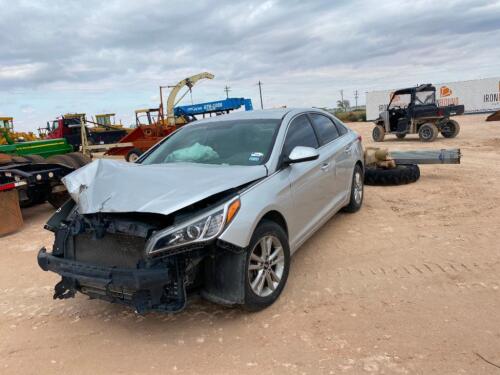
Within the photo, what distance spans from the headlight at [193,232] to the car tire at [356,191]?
333cm

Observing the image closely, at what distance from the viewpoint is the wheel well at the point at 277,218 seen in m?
3.59

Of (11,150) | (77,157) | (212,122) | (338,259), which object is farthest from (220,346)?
(11,150)

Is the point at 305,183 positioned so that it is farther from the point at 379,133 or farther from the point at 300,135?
the point at 379,133

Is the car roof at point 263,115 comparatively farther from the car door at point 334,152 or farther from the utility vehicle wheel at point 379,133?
the utility vehicle wheel at point 379,133

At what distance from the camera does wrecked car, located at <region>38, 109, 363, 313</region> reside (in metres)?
2.96

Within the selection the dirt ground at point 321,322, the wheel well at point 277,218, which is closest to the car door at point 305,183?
the wheel well at point 277,218

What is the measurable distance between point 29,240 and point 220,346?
14.7 feet

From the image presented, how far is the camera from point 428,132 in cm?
1712

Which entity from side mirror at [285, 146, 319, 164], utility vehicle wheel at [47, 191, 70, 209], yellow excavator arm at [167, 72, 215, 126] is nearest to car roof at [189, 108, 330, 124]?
side mirror at [285, 146, 319, 164]

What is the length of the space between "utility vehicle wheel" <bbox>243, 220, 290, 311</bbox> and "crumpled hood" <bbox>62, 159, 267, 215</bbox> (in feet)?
1.50

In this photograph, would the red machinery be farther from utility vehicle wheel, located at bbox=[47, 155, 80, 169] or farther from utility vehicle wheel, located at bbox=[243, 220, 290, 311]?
utility vehicle wheel, located at bbox=[243, 220, 290, 311]

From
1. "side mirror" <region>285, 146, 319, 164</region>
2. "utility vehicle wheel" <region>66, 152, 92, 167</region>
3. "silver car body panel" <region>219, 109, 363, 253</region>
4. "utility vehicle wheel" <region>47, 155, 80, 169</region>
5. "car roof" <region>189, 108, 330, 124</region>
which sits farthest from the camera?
"utility vehicle wheel" <region>66, 152, 92, 167</region>

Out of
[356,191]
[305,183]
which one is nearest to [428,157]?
[356,191]

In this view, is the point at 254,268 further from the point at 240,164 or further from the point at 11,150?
the point at 11,150
